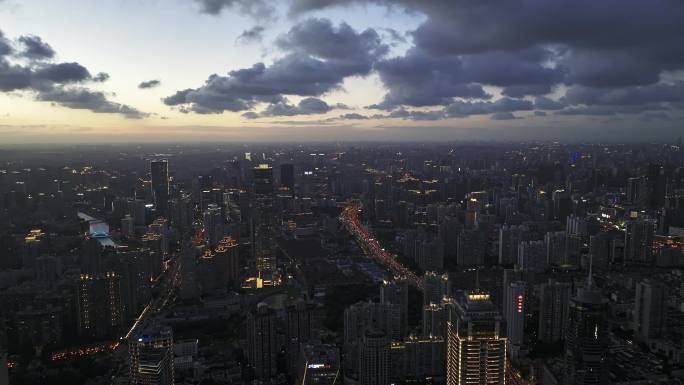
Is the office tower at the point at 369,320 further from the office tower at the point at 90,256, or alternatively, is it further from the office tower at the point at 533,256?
the office tower at the point at 533,256

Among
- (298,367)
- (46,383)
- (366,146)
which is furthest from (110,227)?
(366,146)

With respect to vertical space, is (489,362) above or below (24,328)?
above

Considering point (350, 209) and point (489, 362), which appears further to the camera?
point (350, 209)

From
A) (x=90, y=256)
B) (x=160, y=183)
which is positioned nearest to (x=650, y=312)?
(x=90, y=256)

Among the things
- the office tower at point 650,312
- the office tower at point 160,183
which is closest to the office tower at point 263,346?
the office tower at point 650,312

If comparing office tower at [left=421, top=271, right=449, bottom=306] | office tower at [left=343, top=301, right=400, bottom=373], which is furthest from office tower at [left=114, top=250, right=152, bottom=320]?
office tower at [left=421, top=271, right=449, bottom=306]

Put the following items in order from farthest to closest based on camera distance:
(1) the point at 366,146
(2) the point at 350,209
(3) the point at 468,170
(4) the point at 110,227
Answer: (1) the point at 366,146, (3) the point at 468,170, (2) the point at 350,209, (4) the point at 110,227

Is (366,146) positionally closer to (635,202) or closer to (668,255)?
(635,202)

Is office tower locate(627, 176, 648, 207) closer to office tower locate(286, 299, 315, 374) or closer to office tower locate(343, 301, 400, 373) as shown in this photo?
office tower locate(343, 301, 400, 373)
